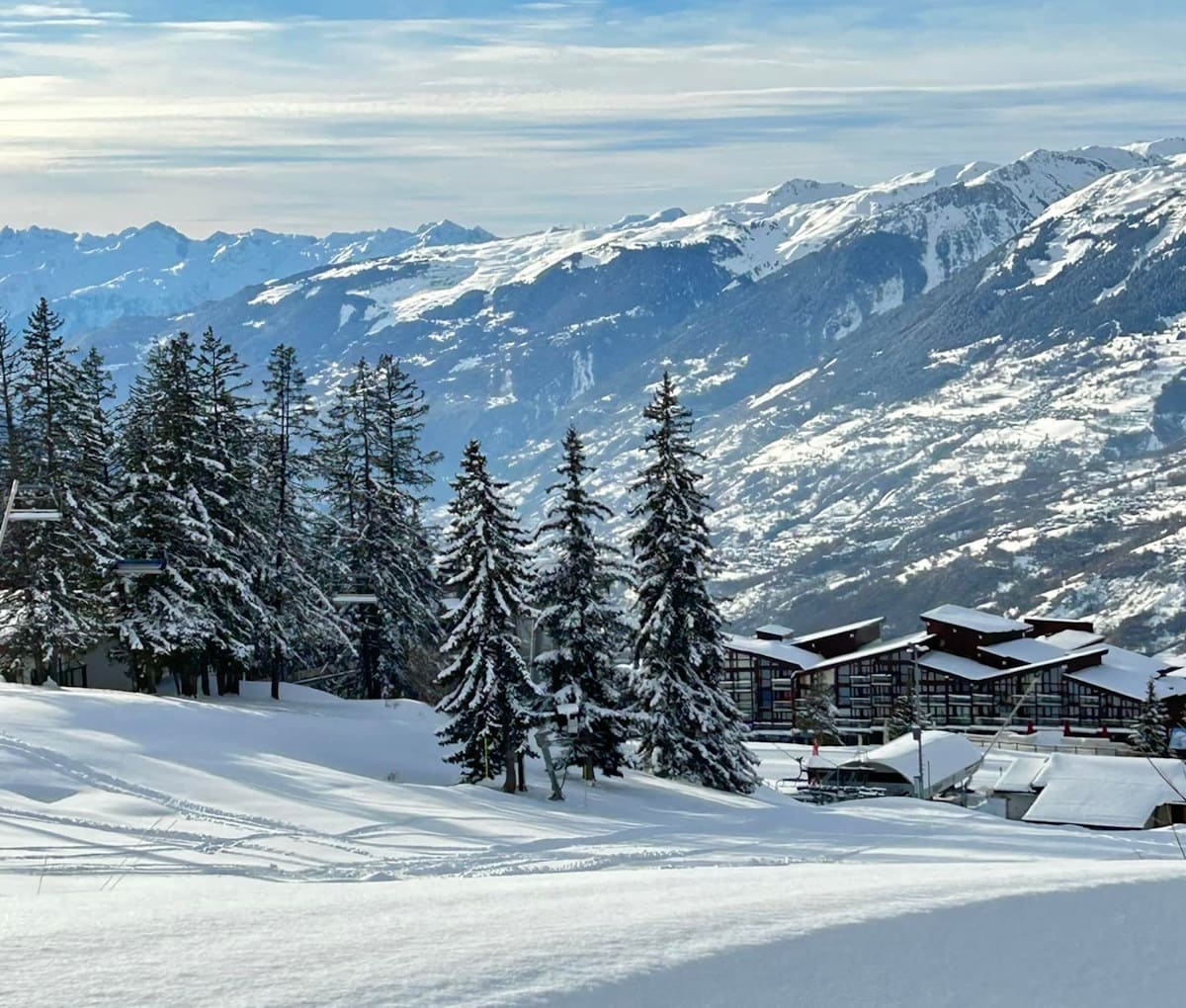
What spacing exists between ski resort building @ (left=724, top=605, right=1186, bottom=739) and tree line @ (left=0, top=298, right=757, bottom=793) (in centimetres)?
4988

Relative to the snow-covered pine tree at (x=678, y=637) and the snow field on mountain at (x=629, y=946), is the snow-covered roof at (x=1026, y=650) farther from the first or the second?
the snow field on mountain at (x=629, y=946)

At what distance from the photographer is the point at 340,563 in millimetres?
54562

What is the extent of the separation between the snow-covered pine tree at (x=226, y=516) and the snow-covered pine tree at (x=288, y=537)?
2.12ft

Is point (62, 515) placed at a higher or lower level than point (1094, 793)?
higher

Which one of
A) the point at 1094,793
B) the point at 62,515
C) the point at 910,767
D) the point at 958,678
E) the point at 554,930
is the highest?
the point at 62,515

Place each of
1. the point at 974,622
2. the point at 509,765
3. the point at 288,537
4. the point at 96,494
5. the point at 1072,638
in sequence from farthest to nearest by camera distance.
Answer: the point at 1072,638, the point at 974,622, the point at 288,537, the point at 96,494, the point at 509,765

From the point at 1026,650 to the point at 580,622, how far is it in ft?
237

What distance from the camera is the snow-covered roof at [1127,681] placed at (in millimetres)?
99562

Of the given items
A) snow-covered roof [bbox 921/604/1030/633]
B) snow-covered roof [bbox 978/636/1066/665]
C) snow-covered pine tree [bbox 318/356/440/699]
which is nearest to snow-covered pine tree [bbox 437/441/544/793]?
snow-covered pine tree [bbox 318/356/440/699]

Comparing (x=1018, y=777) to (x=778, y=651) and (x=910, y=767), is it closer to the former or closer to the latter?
(x=910, y=767)

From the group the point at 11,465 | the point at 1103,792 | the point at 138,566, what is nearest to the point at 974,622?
the point at 1103,792

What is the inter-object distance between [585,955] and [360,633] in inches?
1884

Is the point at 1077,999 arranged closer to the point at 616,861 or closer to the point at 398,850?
the point at 616,861

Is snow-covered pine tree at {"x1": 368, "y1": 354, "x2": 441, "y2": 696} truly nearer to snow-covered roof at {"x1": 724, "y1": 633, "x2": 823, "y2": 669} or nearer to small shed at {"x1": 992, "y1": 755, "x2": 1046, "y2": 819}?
small shed at {"x1": 992, "y1": 755, "x2": 1046, "y2": 819}
